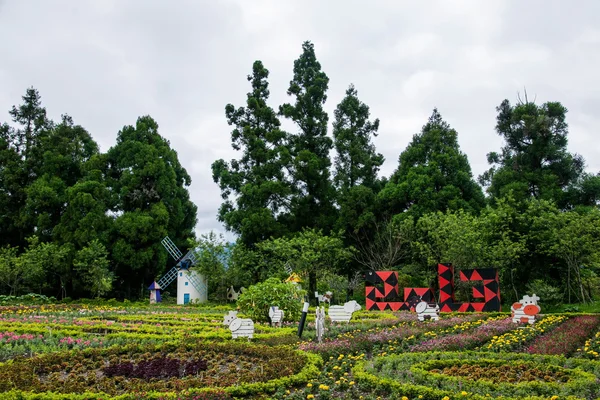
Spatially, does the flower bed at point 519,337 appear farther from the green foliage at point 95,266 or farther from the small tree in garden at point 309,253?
the green foliage at point 95,266

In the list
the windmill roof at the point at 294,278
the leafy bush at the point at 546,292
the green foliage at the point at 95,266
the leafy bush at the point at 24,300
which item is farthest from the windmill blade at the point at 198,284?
the leafy bush at the point at 546,292

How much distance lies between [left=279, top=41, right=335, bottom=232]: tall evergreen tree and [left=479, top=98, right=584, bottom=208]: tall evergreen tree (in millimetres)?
9468

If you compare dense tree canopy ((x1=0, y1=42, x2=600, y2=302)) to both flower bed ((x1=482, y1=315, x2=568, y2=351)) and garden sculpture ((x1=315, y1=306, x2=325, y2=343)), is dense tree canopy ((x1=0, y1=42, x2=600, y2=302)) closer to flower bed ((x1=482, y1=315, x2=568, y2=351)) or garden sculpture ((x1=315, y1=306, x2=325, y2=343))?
flower bed ((x1=482, y1=315, x2=568, y2=351))

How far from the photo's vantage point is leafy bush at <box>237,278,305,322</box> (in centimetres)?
1402

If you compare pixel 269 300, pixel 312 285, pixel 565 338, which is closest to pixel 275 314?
pixel 269 300

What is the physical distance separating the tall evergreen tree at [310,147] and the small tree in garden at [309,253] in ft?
10.7

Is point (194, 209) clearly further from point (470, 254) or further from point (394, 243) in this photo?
point (470, 254)

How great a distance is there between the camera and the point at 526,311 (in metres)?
12.2

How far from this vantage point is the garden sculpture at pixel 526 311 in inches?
481

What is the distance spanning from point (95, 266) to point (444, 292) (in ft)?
57.4

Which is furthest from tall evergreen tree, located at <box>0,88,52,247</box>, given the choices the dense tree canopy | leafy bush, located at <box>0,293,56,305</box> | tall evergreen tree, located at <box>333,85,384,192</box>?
tall evergreen tree, located at <box>333,85,384,192</box>

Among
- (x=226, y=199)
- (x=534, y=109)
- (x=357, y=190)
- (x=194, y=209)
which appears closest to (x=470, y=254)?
(x=357, y=190)

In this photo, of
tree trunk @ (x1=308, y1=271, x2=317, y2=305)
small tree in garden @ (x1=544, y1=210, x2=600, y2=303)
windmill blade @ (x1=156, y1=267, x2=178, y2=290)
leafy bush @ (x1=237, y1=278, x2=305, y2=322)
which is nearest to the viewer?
leafy bush @ (x1=237, y1=278, x2=305, y2=322)

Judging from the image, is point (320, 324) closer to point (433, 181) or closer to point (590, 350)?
point (590, 350)
